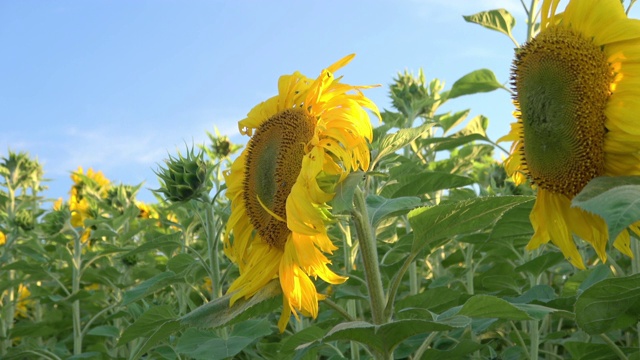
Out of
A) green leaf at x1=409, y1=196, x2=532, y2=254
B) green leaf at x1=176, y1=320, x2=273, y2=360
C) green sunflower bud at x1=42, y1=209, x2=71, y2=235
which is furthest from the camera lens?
green sunflower bud at x1=42, y1=209, x2=71, y2=235

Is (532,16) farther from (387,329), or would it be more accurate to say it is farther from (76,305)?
(76,305)

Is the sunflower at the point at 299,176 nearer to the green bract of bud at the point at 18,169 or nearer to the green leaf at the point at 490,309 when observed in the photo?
the green leaf at the point at 490,309

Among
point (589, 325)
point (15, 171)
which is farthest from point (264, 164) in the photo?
point (15, 171)

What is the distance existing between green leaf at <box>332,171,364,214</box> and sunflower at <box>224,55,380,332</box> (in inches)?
3.1

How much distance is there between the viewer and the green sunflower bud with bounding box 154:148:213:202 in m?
2.10

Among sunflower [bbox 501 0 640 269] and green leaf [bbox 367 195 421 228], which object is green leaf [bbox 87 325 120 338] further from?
sunflower [bbox 501 0 640 269]

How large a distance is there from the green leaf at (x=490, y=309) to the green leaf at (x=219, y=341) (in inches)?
28.5

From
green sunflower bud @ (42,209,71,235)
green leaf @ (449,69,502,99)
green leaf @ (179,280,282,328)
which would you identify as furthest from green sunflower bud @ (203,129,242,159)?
green leaf @ (179,280,282,328)

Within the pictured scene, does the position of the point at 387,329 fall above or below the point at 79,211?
below

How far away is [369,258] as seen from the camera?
1448 mm

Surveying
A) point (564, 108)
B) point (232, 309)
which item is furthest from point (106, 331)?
point (564, 108)

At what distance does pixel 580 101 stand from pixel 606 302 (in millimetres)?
405

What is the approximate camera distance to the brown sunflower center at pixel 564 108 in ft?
4.26

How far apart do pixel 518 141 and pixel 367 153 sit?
0.40 m
